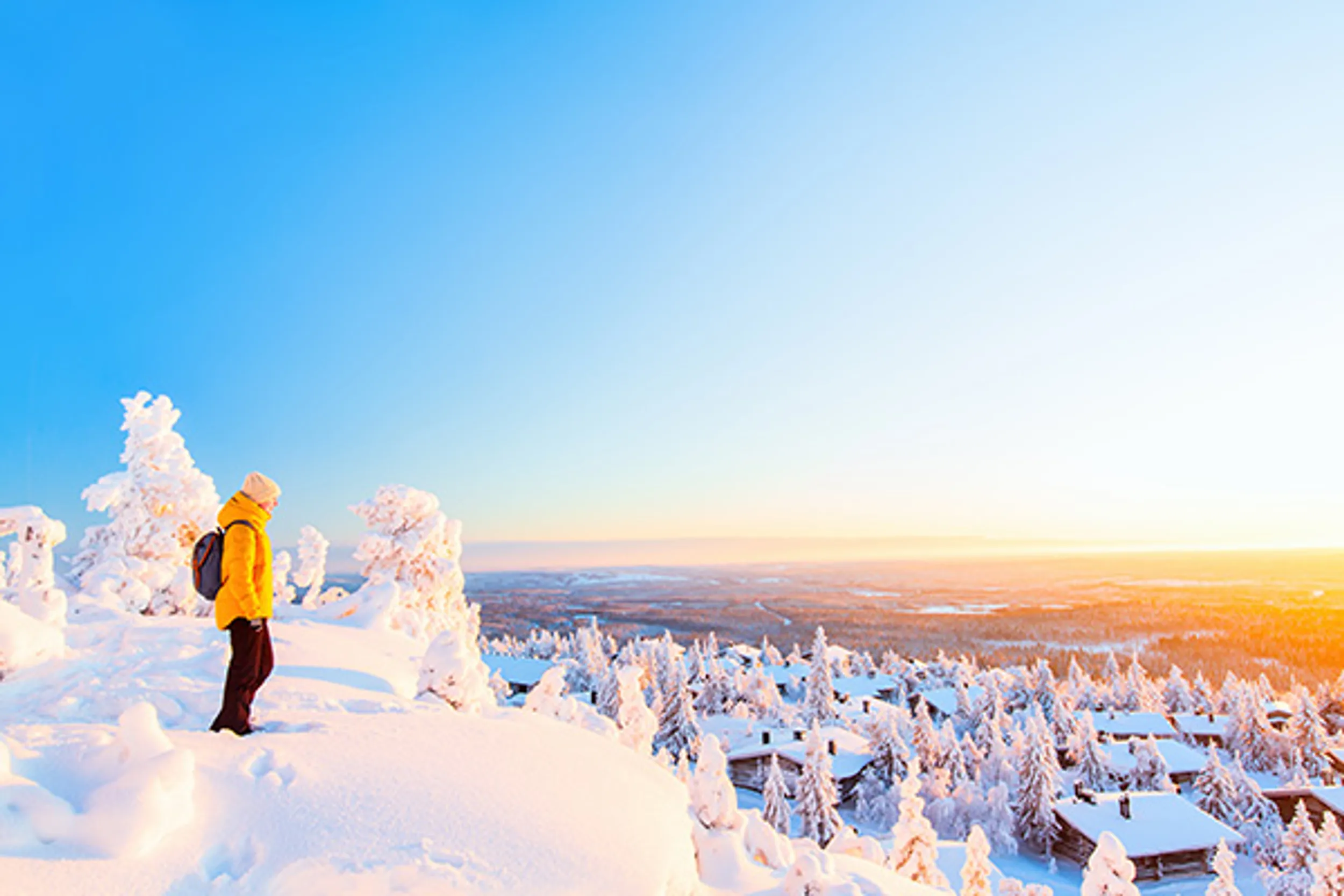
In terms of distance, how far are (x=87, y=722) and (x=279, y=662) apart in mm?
2866

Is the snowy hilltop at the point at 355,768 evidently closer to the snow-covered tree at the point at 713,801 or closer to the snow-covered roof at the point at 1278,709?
the snow-covered tree at the point at 713,801

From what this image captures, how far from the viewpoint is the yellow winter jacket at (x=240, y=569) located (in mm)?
5359

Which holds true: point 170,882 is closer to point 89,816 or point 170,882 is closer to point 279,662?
point 89,816

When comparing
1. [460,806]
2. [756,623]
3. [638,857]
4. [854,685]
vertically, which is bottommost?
[756,623]

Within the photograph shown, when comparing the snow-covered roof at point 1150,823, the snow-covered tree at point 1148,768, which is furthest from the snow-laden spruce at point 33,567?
the snow-covered tree at point 1148,768

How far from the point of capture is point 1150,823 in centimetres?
3161

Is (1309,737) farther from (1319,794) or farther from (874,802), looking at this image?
(874,802)

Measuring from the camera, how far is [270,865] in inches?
140

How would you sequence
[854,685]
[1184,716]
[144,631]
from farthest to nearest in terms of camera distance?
[854,685] < [1184,716] < [144,631]

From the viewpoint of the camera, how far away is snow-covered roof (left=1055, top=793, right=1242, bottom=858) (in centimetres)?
2994

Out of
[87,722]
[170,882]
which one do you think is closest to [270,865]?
[170,882]

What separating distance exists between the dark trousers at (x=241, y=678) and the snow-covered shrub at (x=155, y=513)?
11.6 meters

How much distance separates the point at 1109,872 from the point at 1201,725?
51390 millimetres

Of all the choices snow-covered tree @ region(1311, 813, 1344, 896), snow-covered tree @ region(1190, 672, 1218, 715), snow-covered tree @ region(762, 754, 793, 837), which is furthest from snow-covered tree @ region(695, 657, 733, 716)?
snow-covered tree @ region(1190, 672, 1218, 715)
